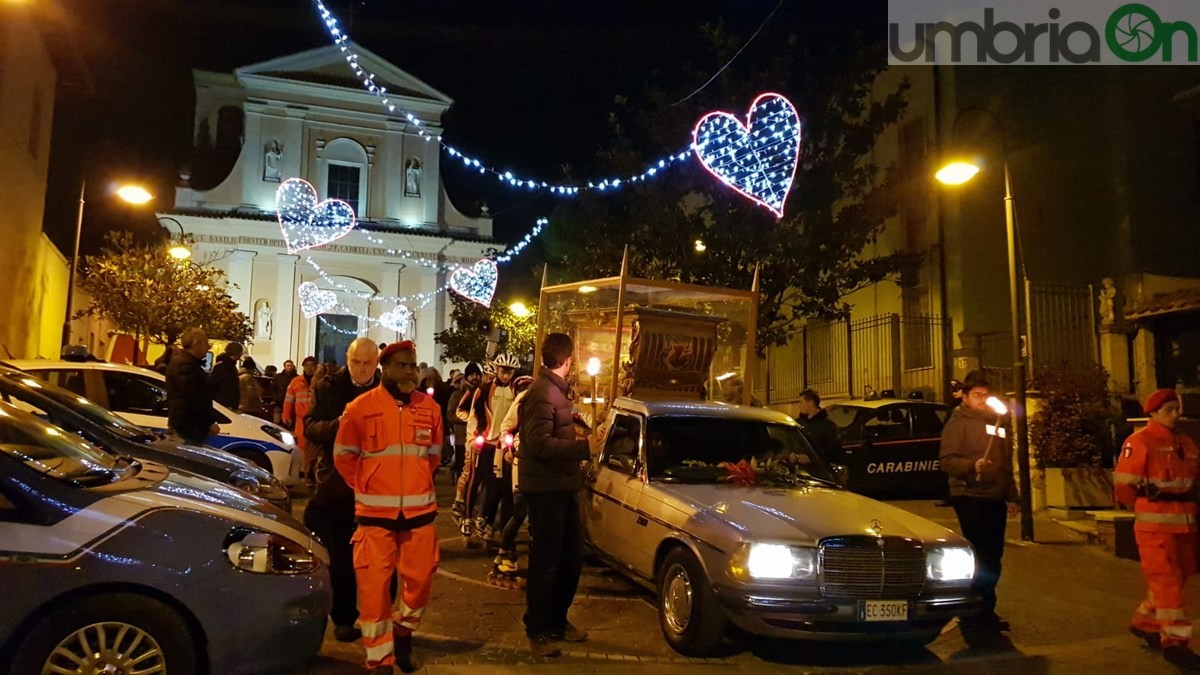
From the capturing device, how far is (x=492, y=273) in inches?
901

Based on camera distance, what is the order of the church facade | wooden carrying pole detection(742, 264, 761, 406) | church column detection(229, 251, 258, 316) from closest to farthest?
1. wooden carrying pole detection(742, 264, 761, 406)
2. church column detection(229, 251, 258, 316)
3. the church facade

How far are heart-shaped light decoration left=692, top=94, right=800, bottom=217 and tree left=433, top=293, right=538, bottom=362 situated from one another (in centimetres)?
1180

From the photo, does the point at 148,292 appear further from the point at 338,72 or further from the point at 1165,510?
the point at 1165,510

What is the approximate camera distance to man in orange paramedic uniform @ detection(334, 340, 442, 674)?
453 centimetres

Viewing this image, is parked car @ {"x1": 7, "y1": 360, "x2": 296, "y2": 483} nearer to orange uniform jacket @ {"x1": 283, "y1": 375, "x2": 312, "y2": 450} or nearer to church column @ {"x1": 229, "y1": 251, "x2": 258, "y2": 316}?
orange uniform jacket @ {"x1": 283, "y1": 375, "x2": 312, "y2": 450}

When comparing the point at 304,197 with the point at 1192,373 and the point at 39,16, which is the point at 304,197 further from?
the point at 1192,373

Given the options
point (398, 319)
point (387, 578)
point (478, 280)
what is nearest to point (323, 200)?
point (398, 319)

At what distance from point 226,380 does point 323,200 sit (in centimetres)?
2012

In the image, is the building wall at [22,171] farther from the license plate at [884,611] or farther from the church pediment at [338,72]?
the license plate at [884,611]

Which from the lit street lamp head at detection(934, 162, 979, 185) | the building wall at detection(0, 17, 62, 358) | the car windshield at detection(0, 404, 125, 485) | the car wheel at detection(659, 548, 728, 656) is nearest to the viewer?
the car windshield at detection(0, 404, 125, 485)

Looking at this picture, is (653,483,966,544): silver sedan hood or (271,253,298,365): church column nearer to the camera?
(653,483,966,544): silver sedan hood

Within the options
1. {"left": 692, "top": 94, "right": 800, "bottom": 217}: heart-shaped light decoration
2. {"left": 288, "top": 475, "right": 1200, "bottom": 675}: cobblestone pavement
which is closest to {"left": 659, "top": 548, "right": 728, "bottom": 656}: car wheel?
{"left": 288, "top": 475, "right": 1200, "bottom": 675}: cobblestone pavement

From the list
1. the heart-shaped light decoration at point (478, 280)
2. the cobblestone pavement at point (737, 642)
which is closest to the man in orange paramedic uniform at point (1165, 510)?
the cobblestone pavement at point (737, 642)

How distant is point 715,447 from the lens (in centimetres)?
659
